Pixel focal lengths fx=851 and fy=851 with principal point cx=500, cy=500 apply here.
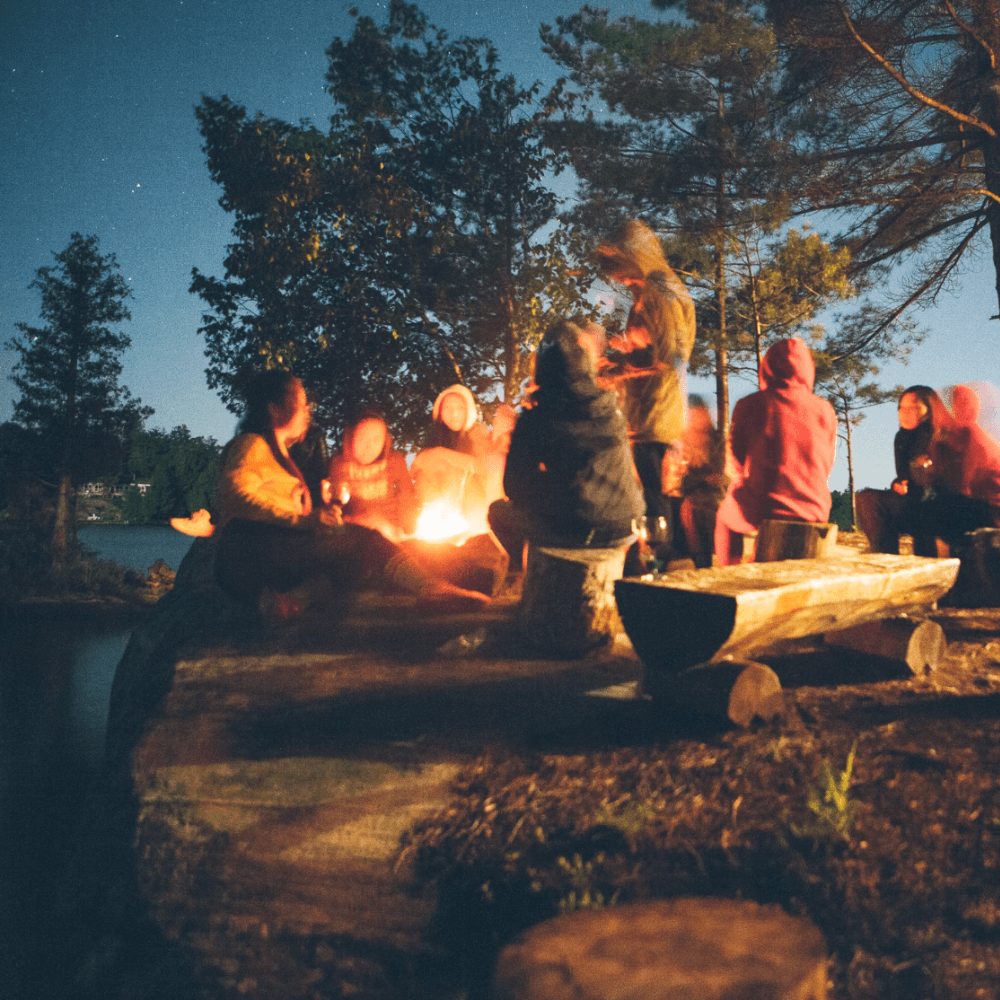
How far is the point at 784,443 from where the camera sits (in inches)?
222

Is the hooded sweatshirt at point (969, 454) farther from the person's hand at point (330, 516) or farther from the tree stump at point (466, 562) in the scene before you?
the person's hand at point (330, 516)

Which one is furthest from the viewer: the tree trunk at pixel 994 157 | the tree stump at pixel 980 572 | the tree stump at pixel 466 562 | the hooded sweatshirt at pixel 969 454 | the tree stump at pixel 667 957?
the tree trunk at pixel 994 157

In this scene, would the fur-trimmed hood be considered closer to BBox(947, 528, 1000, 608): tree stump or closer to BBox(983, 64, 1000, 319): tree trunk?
BBox(947, 528, 1000, 608): tree stump

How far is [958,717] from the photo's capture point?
413 cm

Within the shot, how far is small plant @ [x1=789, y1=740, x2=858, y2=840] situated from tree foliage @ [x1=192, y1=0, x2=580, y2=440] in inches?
439

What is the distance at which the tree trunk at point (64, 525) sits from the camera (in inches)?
829

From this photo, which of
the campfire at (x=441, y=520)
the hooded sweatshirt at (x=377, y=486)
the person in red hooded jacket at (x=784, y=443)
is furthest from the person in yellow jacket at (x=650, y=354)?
the hooded sweatshirt at (x=377, y=486)

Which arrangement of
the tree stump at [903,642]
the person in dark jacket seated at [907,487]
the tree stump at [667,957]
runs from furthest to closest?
the person in dark jacket seated at [907,487] → the tree stump at [903,642] → the tree stump at [667,957]

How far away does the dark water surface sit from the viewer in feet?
16.5

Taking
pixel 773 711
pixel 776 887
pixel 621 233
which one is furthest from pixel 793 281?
pixel 776 887

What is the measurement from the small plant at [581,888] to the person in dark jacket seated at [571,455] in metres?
2.18

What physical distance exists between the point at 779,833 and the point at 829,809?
0.22 m

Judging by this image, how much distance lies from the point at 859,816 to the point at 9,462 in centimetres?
2372

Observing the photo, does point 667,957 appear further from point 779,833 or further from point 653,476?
point 653,476
